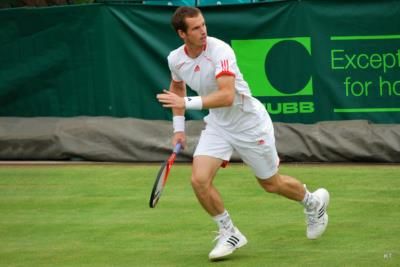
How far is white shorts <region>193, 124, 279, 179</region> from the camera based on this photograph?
28.2 ft

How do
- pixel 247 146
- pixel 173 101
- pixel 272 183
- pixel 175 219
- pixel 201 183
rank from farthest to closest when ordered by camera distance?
pixel 175 219 → pixel 272 183 → pixel 247 146 → pixel 201 183 → pixel 173 101

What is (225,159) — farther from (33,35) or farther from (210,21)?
(33,35)

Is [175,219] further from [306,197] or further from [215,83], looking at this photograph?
[215,83]

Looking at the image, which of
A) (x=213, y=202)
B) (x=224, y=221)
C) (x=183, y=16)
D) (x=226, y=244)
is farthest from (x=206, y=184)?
(x=183, y=16)

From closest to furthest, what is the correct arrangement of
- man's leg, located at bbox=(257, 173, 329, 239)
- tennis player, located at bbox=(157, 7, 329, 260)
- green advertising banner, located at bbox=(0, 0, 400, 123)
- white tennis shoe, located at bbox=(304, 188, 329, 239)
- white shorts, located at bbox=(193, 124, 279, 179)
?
tennis player, located at bbox=(157, 7, 329, 260), white shorts, located at bbox=(193, 124, 279, 179), man's leg, located at bbox=(257, 173, 329, 239), white tennis shoe, located at bbox=(304, 188, 329, 239), green advertising banner, located at bbox=(0, 0, 400, 123)

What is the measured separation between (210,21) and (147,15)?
977 millimetres

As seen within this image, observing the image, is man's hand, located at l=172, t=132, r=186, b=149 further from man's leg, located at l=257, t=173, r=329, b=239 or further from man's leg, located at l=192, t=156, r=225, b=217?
man's leg, located at l=257, t=173, r=329, b=239

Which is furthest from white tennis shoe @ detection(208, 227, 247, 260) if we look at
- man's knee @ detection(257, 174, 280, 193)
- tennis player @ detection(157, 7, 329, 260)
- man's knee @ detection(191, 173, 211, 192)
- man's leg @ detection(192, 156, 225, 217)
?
man's knee @ detection(257, 174, 280, 193)

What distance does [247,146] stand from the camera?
8664mm

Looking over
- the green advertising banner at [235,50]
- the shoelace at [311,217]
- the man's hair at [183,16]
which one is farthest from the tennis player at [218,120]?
the green advertising banner at [235,50]

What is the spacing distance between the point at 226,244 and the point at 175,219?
2.12 meters

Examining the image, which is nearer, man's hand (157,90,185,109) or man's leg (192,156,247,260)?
man's hand (157,90,185,109)

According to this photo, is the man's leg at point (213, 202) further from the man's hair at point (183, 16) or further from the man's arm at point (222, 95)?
the man's hair at point (183, 16)

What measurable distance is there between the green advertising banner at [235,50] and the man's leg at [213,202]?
6.55m
